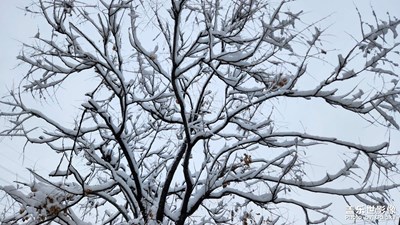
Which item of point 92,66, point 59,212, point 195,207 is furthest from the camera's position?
point 195,207

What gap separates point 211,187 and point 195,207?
0.46 m

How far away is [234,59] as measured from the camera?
554 cm

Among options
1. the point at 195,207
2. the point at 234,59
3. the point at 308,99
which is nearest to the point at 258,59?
the point at 234,59

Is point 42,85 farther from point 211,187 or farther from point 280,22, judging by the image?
point 280,22

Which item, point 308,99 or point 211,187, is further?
point 211,187

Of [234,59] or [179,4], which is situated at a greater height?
[179,4]

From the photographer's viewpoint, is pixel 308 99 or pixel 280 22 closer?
pixel 280 22

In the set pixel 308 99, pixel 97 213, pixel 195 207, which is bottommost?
pixel 195 207

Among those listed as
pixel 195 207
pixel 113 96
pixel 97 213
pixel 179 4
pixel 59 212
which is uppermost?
pixel 113 96

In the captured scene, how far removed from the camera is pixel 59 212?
573 cm

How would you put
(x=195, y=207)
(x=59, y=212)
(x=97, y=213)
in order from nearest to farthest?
(x=59, y=212) < (x=195, y=207) < (x=97, y=213)

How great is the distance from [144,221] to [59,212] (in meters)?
1.20

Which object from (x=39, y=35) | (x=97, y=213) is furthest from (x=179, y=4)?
(x=97, y=213)

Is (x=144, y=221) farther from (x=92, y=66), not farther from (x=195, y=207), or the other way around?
(x=92, y=66)
